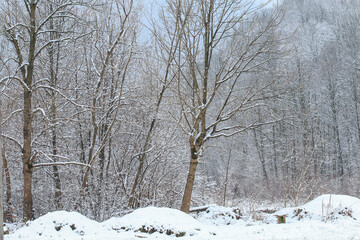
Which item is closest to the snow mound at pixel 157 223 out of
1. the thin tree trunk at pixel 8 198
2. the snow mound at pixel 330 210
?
the snow mound at pixel 330 210

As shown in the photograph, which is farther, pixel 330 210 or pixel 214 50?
pixel 214 50

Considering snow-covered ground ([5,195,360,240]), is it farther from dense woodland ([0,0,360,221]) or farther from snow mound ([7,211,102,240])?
dense woodland ([0,0,360,221])

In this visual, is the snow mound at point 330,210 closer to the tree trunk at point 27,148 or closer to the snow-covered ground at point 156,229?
the snow-covered ground at point 156,229

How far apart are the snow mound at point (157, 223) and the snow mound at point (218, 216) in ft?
7.38

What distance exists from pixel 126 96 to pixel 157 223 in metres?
6.09

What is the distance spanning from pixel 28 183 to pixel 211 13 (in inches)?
306

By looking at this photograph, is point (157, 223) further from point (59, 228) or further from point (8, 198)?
point (8, 198)

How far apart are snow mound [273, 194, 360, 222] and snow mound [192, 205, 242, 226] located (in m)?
1.58

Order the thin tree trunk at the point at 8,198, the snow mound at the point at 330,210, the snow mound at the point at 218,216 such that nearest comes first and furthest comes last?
the snow mound at the point at 330,210
the snow mound at the point at 218,216
the thin tree trunk at the point at 8,198

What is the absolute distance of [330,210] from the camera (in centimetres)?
834

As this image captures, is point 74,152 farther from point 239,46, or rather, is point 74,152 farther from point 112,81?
point 239,46

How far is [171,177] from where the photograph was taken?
1208 centimetres

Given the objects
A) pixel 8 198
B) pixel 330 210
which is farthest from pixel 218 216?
pixel 8 198

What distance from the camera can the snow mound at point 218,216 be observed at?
29.1ft
